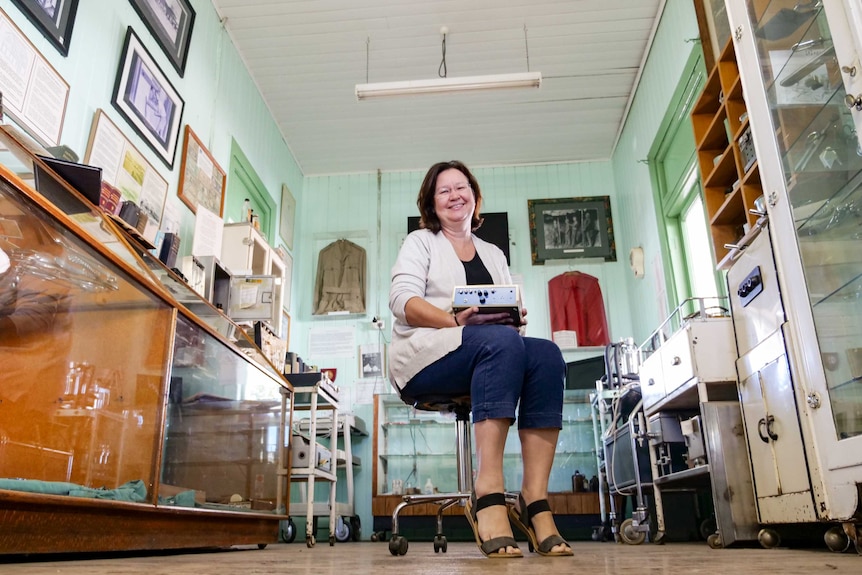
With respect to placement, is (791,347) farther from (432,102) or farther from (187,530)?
(432,102)

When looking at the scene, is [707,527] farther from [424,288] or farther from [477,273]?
[424,288]

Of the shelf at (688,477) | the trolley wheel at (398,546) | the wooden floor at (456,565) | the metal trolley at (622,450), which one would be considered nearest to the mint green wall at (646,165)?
the metal trolley at (622,450)

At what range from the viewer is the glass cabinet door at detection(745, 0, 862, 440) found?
155 cm

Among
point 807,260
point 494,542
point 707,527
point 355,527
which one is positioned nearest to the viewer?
point 494,542

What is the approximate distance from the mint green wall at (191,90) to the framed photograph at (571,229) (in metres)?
2.24

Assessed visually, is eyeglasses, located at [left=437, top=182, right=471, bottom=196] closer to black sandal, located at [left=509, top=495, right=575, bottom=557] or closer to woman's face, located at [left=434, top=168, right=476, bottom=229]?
woman's face, located at [left=434, top=168, right=476, bottom=229]

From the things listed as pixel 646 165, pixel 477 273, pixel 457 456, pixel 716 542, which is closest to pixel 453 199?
pixel 477 273

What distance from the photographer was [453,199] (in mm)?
1865

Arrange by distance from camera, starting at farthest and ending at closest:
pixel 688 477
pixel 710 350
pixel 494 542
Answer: pixel 688 477
pixel 710 350
pixel 494 542

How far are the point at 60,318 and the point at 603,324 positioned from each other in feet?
15.0

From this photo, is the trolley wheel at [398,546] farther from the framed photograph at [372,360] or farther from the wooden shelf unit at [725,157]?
the framed photograph at [372,360]

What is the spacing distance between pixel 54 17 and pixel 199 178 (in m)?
1.31

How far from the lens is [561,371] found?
62.0 inches

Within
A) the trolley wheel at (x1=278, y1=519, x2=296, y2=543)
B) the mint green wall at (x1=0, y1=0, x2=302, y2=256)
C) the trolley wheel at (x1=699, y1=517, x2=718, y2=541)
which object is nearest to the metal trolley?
the trolley wheel at (x1=699, y1=517, x2=718, y2=541)
